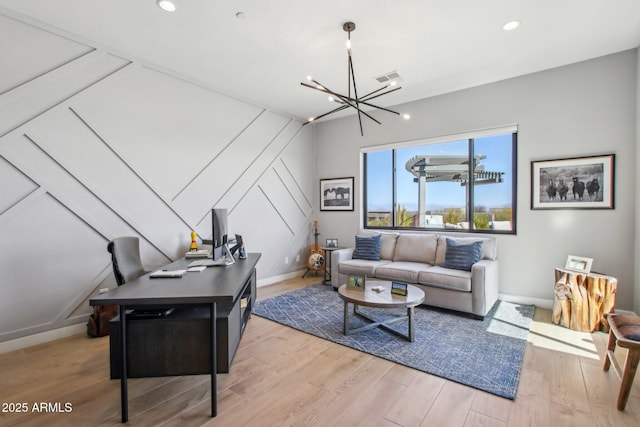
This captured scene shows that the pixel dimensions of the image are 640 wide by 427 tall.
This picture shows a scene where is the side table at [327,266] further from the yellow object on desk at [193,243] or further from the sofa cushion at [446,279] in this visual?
the yellow object on desk at [193,243]

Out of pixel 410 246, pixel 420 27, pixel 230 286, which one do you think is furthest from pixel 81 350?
pixel 420 27

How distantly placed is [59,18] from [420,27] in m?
3.39

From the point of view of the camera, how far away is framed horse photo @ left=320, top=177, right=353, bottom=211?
5641mm

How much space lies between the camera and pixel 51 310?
114 inches

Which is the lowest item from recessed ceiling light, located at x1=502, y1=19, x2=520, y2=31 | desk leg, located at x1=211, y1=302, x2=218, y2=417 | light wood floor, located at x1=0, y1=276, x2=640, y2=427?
light wood floor, located at x1=0, y1=276, x2=640, y2=427

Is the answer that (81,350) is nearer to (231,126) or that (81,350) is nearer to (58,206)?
(58,206)

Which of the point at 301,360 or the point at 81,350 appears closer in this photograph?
the point at 301,360

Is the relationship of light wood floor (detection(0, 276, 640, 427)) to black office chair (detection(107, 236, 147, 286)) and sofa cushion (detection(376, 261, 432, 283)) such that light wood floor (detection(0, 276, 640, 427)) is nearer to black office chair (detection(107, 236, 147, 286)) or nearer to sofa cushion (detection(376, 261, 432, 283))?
black office chair (detection(107, 236, 147, 286))

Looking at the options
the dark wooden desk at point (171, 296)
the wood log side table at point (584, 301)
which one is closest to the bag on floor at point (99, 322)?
the dark wooden desk at point (171, 296)

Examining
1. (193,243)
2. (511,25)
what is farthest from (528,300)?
(193,243)

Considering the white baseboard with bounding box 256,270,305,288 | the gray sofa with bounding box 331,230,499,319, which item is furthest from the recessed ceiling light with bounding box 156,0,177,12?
the white baseboard with bounding box 256,270,305,288

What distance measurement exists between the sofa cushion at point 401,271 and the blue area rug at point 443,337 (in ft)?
1.35

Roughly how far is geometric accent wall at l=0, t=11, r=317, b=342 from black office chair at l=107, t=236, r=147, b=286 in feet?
2.62

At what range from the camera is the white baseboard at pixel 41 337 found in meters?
2.67
